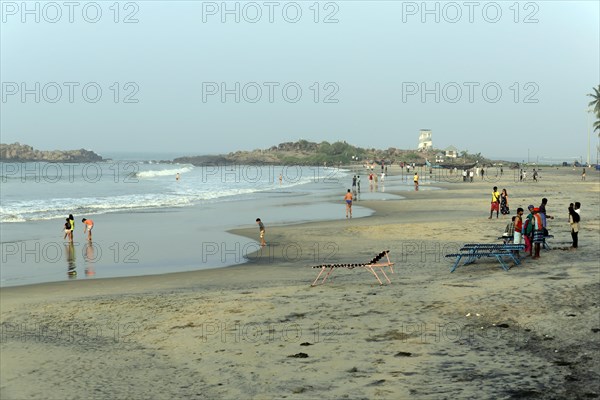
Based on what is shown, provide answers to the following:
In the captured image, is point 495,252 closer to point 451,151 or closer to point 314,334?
point 314,334

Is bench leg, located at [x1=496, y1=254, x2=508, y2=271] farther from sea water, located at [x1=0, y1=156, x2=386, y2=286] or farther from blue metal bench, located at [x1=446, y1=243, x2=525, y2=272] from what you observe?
sea water, located at [x1=0, y1=156, x2=386, y2=286]

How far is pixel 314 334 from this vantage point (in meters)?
10.7

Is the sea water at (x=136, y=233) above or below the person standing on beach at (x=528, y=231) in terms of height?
below

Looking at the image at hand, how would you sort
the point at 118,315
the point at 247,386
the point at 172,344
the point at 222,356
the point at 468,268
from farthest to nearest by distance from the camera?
the point at 468,268 < the point at 118,315 < the point at 172,344 < the point at 222,356 < the point at 247,386

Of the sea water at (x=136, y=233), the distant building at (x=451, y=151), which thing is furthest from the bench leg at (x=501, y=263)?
the distant building at (x=451, y=151)

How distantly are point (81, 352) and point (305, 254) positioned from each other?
11.2 meters

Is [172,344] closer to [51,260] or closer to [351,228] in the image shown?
[51,260]

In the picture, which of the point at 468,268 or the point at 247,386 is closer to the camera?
the point at 247,386

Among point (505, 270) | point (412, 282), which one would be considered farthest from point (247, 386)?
point (505, 270)

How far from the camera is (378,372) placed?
880 centimetres

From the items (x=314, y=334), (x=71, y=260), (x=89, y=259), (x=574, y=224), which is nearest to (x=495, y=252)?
(x=574, y=224)

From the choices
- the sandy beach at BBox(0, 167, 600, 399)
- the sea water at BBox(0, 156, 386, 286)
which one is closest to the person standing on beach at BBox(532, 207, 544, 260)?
the sandy beach at BBox(0, 167, 600, 399)

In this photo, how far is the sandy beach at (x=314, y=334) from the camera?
28.0 ft

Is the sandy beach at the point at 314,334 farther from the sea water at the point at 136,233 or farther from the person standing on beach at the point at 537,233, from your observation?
the sea water at the point at 136,233
